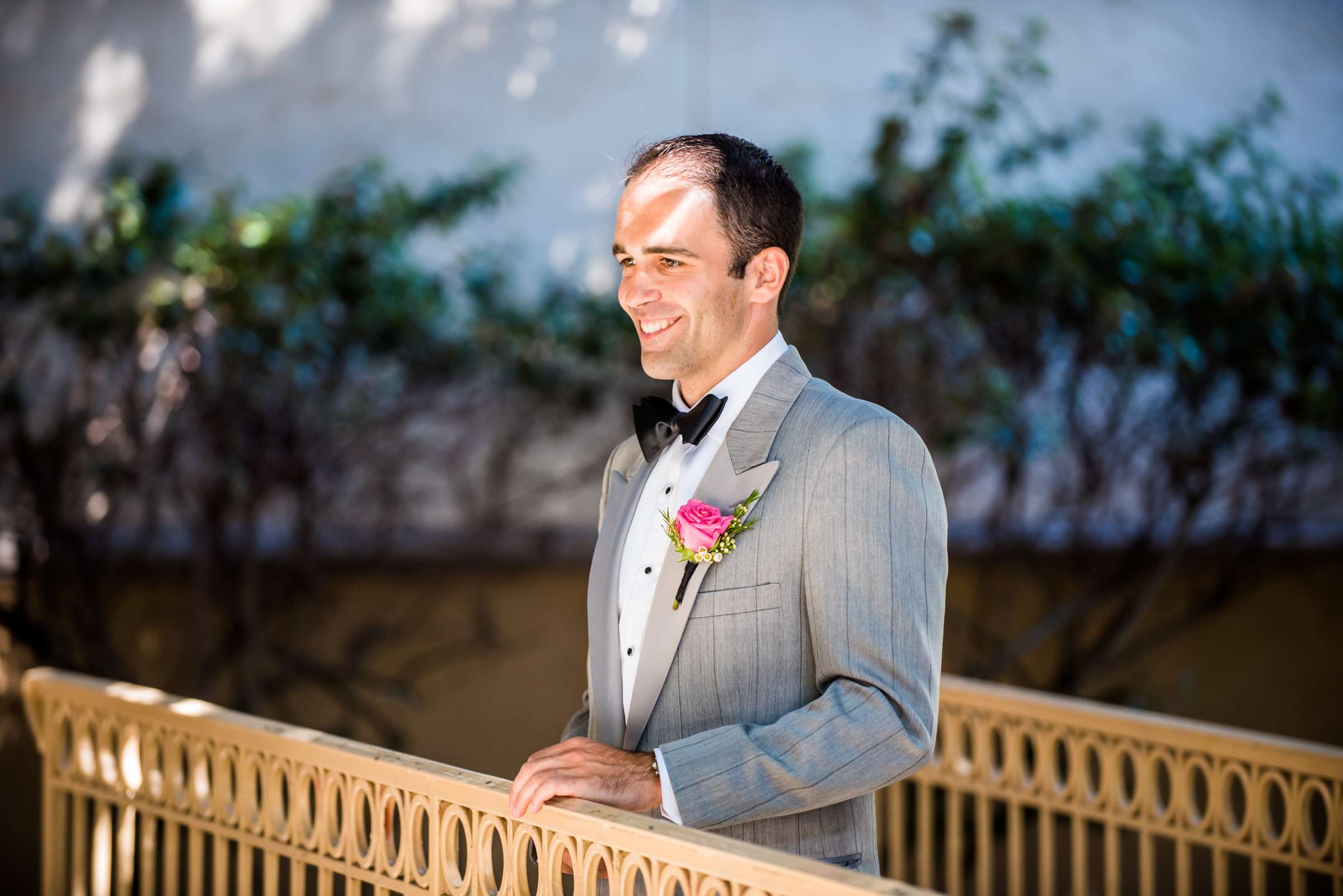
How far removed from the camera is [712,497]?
5.28 feet

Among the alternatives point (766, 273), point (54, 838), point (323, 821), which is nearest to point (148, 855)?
point (54, 838)

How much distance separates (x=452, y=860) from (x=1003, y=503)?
136 inches

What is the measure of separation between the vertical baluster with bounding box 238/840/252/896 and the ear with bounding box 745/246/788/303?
1.20 m

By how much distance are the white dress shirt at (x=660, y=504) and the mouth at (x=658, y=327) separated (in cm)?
11

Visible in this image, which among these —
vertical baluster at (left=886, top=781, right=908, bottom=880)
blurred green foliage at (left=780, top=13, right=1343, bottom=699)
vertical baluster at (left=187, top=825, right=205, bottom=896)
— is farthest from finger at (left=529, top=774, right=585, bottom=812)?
blurred green foliage at (left=780, top=13, right=1343, bottom=699)

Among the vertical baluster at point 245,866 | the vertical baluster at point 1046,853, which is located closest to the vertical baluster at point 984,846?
the vertical baluster at point 1046,853

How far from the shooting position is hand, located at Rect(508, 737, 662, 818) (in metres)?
1.49

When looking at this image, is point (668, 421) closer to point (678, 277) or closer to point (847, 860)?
point (678, 277)

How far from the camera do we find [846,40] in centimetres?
508

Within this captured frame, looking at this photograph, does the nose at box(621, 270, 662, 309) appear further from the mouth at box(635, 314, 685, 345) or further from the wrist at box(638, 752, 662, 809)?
the wrist at box(638, 752, 662, 809)

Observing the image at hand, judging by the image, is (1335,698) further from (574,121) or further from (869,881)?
(869,881)

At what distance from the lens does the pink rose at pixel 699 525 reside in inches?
60.2

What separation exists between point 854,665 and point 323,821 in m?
0.91

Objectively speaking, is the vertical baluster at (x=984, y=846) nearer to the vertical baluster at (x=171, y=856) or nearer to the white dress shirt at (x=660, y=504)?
the white dress shirt at (x=660, y=504)
